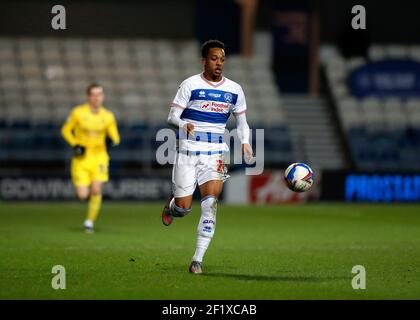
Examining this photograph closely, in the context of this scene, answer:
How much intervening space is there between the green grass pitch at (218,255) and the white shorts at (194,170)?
965 millimetres

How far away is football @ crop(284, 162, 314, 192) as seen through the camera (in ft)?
37.6

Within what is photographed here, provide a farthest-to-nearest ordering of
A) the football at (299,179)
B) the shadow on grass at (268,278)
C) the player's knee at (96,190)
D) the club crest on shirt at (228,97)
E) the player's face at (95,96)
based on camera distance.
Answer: the player's face at (95,96), the player's knee at (96,190), the football at (299,179), the club crest on shirt at (228,97), the shadow on grass at (268,278)

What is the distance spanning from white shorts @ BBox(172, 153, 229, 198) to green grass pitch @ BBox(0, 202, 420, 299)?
0.97 m

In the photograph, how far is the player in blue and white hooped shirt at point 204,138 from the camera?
10922 millimetres

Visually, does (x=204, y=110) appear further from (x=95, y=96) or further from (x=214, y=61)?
(x=95, y=96)

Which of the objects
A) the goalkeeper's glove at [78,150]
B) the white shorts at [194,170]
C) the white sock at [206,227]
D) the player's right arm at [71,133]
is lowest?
the white sock at [206,227]

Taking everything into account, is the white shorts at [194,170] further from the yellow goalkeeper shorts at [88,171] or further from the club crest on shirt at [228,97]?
the yellow goalkeeper shorts at [88,171]

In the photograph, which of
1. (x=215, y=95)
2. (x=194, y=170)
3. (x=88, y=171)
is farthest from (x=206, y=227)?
(x=88, y=171)

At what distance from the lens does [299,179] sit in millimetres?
11492

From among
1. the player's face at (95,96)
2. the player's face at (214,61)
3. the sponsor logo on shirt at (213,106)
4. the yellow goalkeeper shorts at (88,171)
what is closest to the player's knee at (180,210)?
the sponsor logo on shirt at (213,106)

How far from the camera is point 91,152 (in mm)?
17281

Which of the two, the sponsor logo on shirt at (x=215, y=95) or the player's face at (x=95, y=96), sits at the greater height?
the player's face at (x=95, y=96)

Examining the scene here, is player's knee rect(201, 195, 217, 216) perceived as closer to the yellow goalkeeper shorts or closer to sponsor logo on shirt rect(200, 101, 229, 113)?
sponsor logo on shirt rect(200, 101, 229, 113)

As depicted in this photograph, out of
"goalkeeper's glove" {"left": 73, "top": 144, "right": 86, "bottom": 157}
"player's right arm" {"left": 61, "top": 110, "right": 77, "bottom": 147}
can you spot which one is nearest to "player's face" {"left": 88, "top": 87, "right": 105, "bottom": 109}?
"player's right arm" {"left": 61, "top": 110, "right": 77, "bottom": 147}
